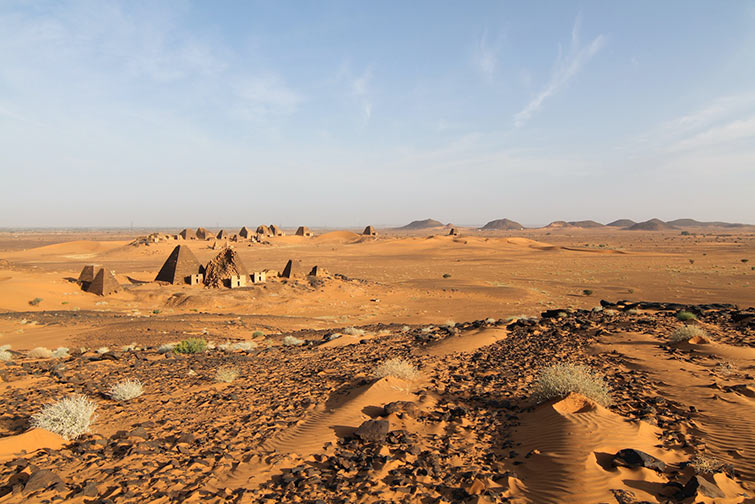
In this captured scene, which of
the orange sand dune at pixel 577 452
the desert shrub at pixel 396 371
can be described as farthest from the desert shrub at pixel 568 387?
the desert shrub at pixel 396 371

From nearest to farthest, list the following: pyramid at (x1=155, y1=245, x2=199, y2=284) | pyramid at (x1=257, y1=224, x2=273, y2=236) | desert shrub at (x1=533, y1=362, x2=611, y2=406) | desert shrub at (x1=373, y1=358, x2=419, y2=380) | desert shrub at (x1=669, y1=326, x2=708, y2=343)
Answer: desert shrub at (x1=533, y1=362, x2=611, y2=406) → desert shrub at (x1=373, y1=358, x2=419, y2=380) → desert shrub at (x1=669, y1=326, x2=708, y2=343) → pyramid at (x1=155, y1=245, x2=199, y2=284) → pyramid at (x1=257, y1=224, x2=273, y2=236)

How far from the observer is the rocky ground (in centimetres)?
378

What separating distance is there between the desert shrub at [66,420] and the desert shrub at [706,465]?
7.19 m

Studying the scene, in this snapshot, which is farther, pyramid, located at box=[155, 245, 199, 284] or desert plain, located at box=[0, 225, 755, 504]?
pyramid, located at box=[155, 245, 199, 284]

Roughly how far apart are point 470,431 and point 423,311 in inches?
639

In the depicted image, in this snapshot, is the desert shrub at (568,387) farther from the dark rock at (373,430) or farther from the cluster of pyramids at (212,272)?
the cluster of pyramids at (212,272)

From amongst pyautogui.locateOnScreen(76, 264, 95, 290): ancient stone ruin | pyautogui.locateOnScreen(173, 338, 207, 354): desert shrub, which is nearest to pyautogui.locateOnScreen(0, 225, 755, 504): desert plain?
pyautogui.locateOnScreen(173, 338, 207, 354): desert shrub

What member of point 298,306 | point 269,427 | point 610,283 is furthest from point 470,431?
point 610,283

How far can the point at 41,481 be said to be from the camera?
3.86 metres

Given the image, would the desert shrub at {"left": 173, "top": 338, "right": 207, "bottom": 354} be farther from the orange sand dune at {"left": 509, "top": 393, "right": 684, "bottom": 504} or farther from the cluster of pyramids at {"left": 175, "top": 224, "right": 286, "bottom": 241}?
the cluster of pyramids at {"left": 175, "top": 224, "right": 286, "bottom": 241}

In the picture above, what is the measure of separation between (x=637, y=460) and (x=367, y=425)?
9.82 feet

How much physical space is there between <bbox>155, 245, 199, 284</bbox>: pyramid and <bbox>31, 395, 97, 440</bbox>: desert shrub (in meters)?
20.9

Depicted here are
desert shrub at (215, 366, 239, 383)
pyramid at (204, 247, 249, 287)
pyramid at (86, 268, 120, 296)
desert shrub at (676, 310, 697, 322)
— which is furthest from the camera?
pyramid at (204, 247, 249, 287)

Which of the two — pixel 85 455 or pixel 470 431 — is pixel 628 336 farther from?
pixel 85 455
